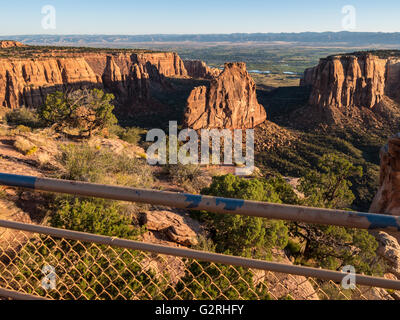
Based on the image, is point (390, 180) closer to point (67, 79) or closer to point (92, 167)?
point (92, 167)

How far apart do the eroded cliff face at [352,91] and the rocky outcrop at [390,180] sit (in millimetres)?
37921

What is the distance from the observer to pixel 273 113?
56.2 metres

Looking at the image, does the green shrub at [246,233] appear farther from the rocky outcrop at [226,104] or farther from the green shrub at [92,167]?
the rocky outcrop at [226,104]

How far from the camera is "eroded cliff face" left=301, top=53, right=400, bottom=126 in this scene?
52.1 m

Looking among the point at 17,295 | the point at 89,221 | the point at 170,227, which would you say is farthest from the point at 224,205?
the point at 170,227

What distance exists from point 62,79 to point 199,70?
62067mm

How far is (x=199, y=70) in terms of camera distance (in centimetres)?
10681

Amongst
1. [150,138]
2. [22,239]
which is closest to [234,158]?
[150,138]

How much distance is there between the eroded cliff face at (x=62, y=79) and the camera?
142ft

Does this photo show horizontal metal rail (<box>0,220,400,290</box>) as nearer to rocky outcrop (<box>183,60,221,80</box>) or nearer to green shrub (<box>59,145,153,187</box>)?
green shrub (<box>59,145,153,187</box>)
